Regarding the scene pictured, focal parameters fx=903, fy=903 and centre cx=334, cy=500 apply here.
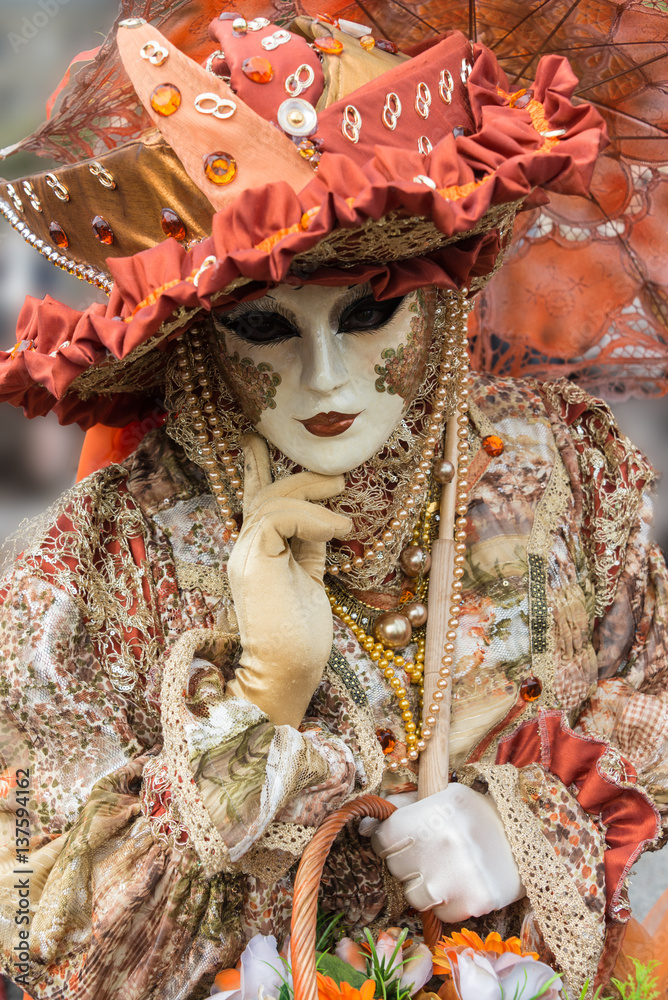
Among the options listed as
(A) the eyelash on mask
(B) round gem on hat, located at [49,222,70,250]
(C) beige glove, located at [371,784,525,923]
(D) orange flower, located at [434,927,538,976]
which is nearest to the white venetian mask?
(A) the eyelash on mask

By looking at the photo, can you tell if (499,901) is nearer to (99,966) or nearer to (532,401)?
(99,966)

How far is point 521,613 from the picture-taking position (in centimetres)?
A: 136

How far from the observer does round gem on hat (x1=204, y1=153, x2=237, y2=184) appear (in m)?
0.96

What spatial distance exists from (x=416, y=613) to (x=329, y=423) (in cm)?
36

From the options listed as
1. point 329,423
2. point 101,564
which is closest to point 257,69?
point 329,423

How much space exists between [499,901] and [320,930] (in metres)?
0.29

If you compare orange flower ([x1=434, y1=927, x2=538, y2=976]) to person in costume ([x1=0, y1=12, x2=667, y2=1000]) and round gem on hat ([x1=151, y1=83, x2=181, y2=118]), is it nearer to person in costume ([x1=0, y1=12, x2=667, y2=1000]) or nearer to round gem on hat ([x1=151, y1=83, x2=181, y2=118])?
A: person in costume ([x1=0, y1=12, x2=667, y2=1000])

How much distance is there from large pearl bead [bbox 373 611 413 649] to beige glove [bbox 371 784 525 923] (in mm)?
222

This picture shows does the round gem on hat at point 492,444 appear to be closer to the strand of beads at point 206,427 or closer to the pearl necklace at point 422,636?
the pearl necklace at point 422,636

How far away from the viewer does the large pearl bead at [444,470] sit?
134 centimetres

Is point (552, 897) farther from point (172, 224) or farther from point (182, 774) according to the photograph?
point (172, 224)

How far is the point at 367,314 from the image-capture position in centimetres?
117

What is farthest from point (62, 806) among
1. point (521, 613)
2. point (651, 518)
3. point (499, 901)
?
point (651, 518)

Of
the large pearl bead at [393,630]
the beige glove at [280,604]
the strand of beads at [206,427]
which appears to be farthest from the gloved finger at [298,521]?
the large pearl bead at [393,630]
